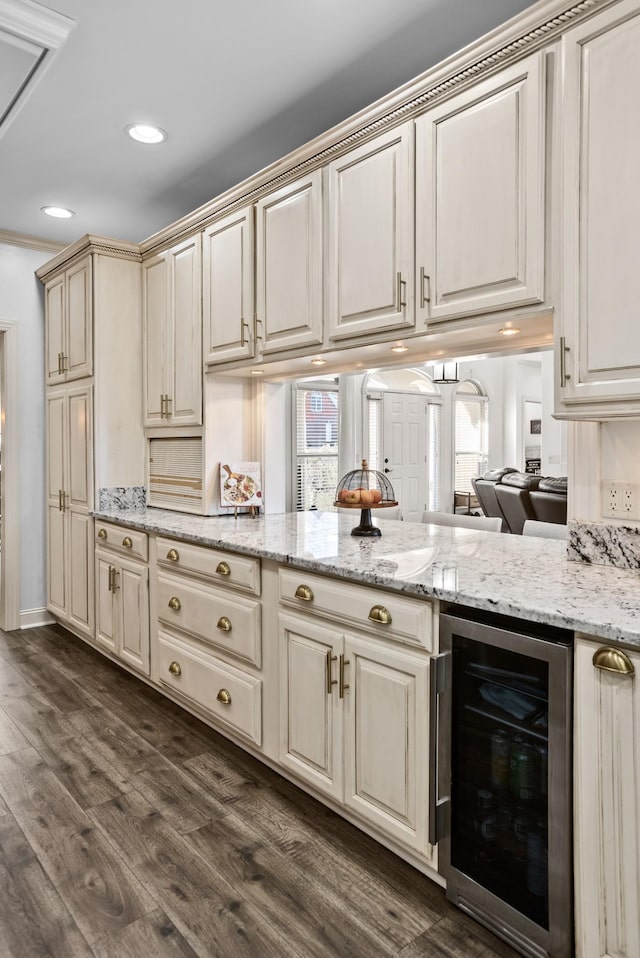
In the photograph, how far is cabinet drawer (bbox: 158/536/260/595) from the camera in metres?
→ 2.41

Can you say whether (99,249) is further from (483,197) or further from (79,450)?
(483,197)

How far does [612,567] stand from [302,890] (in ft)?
4.36

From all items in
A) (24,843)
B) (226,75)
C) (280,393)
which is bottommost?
(24,843)

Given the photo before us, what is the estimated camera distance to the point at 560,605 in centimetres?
147

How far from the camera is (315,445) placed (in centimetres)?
688

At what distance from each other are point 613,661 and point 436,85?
6.12 feet

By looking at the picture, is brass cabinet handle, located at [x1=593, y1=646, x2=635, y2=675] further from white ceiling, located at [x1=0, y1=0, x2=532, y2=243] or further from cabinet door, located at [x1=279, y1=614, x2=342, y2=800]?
white ceiling, located at [x1=0, y1=0, x2=532, y2=243]

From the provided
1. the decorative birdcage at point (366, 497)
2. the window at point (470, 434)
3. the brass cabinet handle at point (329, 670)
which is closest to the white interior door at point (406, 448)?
the window at point (470, 434)

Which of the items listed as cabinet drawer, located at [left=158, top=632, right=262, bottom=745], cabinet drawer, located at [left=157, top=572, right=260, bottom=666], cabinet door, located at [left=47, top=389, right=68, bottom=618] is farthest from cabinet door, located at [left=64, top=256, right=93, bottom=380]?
cabinet drawer, located at [left=158, top=632, right=262, bottom=745]

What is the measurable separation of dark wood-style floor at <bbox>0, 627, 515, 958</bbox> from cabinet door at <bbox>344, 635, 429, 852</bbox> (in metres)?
0.18

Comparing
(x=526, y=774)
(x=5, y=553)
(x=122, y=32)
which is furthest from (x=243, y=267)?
(x=5, y=553)

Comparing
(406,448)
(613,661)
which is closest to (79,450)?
(613,661)

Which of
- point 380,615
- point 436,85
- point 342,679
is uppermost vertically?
point 436,85

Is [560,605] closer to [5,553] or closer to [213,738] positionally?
[213,738]
